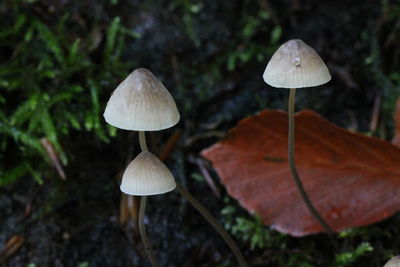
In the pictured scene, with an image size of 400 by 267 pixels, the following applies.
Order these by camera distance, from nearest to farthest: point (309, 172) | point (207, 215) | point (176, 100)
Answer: point (207, 215) < point (309, 172) < point (176, 100)

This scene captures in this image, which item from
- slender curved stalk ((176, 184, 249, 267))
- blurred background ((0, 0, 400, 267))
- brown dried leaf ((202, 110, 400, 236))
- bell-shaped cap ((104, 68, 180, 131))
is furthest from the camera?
blurred background ((0, 0, 400, 267))

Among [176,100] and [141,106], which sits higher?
[141,106]

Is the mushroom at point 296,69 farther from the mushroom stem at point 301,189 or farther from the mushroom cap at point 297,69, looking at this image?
the mushroom stem at point 301,189

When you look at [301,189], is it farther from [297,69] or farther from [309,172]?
[297,69]

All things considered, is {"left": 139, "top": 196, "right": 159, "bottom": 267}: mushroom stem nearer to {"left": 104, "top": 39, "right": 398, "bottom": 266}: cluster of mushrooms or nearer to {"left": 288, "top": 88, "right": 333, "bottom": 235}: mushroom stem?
{"left": 104, "top": 39, "right": 398, "bottom": 266}: cluster of mushrooms

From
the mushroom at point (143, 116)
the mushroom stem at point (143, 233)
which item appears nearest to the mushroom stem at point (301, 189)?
the mushroom at point (143, 116)

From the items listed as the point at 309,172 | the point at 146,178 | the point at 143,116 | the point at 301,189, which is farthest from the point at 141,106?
the point at 309,172

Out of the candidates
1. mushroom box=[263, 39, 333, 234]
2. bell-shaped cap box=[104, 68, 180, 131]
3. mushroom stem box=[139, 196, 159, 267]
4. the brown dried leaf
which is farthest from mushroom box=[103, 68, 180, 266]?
the brown dried leaf
